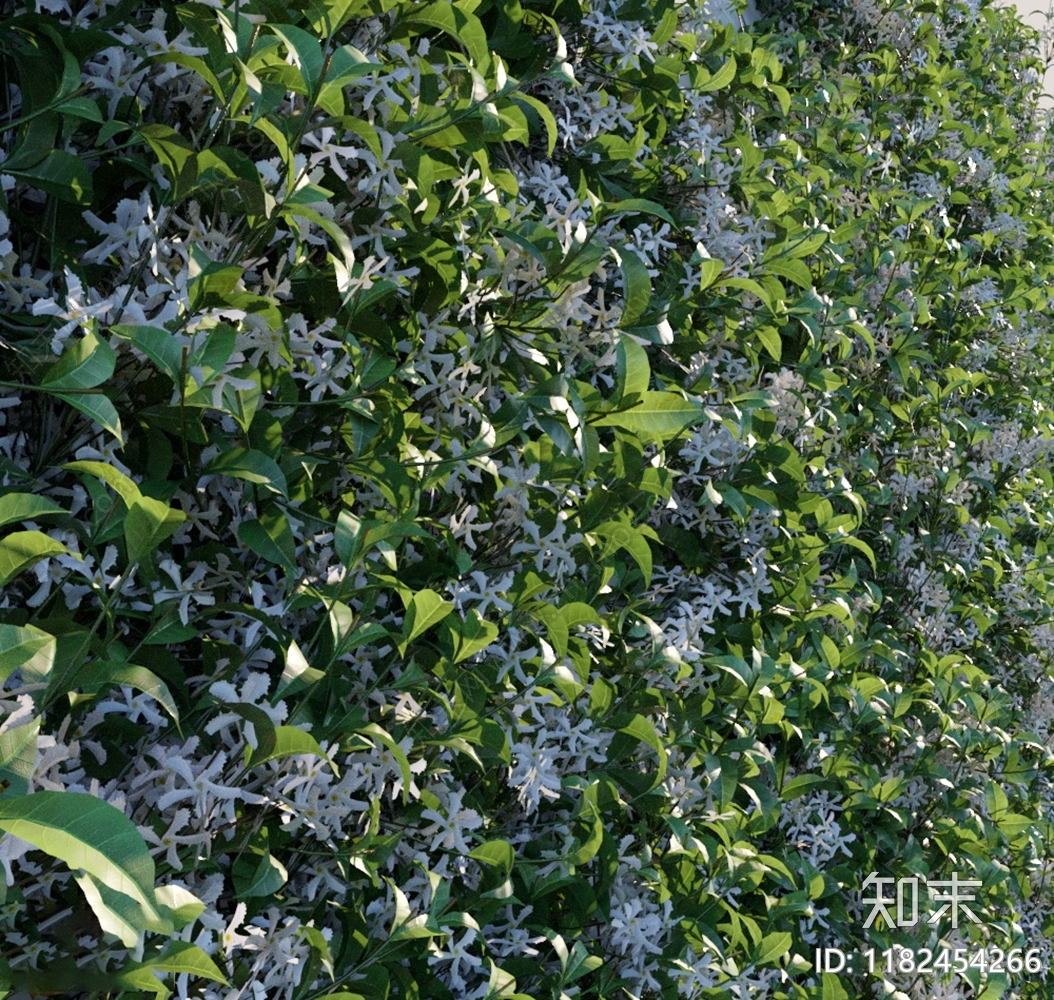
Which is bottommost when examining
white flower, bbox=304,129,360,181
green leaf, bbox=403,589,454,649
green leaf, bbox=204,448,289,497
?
green leaf, bbox=403,589,454,649

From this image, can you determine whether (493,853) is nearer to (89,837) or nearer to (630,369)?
(630,369)

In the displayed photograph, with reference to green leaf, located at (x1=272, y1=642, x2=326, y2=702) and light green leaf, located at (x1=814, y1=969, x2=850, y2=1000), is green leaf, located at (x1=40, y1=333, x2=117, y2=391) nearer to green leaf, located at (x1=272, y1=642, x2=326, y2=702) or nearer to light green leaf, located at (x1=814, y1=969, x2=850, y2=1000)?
green leaf, located at (x1=272, y1=642, x2=326, y2=702)

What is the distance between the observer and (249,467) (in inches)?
37.4

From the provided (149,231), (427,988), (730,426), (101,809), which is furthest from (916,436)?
(101,809)

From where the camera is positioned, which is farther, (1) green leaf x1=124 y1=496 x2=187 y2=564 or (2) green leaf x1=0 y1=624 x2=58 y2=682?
(1) green leaf x1=124 y1=496 x2=187 y2=564

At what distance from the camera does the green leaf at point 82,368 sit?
0.80 m

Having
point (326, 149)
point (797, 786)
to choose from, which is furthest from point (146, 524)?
point (797, 786)

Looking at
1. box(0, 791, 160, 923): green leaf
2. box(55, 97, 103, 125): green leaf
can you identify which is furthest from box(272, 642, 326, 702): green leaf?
box(55, 97, 103, 125): green leaf

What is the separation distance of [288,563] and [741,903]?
4.07 ft

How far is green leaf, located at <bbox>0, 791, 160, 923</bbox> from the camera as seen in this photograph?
54 centimetres

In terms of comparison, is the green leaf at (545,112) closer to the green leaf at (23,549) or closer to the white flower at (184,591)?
the white flower at (184,591)

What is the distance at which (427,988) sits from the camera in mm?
1195

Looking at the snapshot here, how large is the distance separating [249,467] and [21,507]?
0.81ft

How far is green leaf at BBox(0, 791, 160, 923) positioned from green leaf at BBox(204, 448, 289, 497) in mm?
412
